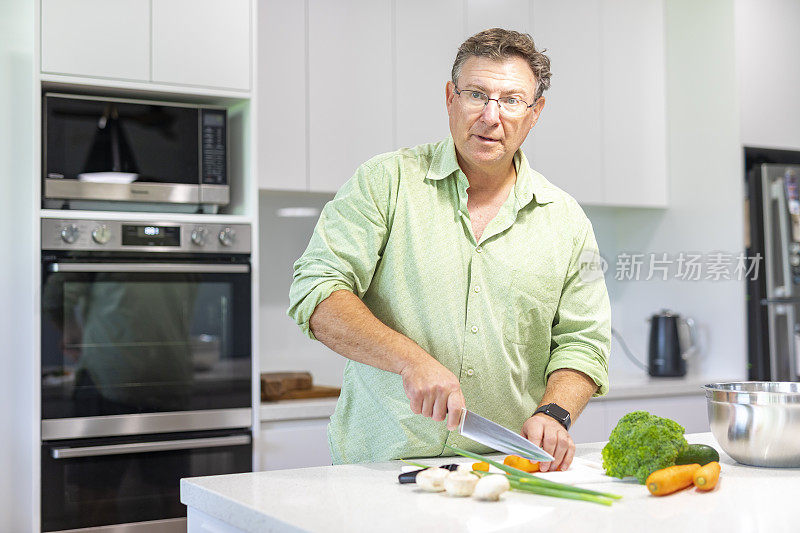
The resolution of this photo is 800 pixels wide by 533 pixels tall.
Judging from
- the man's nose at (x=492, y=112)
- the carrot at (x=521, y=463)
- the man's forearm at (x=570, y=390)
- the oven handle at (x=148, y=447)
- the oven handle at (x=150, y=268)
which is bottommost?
the oven handle at (x=148, y=447)

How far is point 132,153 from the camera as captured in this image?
2.77 m

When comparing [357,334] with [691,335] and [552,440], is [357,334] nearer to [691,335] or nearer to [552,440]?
[552,440]

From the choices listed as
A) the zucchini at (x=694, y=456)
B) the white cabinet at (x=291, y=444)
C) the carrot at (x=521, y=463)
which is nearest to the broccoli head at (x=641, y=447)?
the zucchini at (x=694, y=456)

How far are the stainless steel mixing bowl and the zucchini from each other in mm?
107

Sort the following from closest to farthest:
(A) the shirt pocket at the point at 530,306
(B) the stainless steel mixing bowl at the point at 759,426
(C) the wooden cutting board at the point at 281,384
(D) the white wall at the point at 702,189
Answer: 1. (B) the stainless steel mixing bowl at the point at 759,426
2. (A) the shirt pocket at the point at 530,306
3. (C) the wooden cutting board at the point at 281,384
4. (D) the white wall at the point at 702,189

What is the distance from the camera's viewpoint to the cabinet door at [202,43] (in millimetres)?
2795

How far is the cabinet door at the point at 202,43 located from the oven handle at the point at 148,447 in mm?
1121

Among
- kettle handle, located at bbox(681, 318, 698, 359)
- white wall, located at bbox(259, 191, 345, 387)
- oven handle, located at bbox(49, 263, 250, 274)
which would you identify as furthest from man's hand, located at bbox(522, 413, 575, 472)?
kettle handle, located at bbox(681, 318, 698, 359)

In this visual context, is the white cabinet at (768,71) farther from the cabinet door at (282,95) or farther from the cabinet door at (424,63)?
the cabinet door at (282,95)

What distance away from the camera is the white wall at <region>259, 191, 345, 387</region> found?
3.53 m

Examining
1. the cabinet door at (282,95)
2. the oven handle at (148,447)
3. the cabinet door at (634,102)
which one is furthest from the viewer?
the cabinet door at (634,102)

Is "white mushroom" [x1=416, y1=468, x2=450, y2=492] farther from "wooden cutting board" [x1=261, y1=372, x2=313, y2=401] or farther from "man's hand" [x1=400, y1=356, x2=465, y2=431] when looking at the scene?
"wooden cutting board" [x1=261, y1=372, x2=313, y2=401]

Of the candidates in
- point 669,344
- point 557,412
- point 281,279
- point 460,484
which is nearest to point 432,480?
point 460,484

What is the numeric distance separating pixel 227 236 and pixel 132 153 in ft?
1.26
